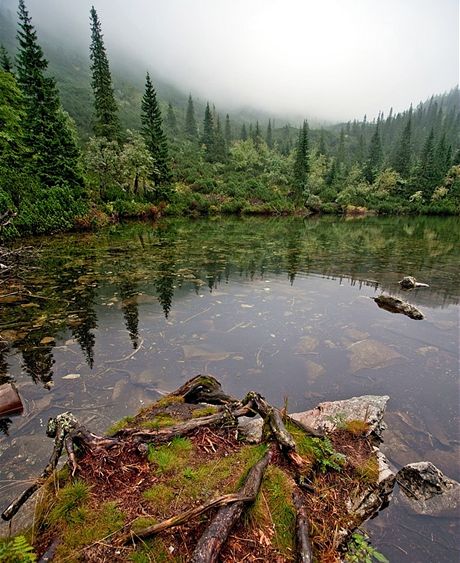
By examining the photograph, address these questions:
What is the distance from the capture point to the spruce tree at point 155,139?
38.2 meters

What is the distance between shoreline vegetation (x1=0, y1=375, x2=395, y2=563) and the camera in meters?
2.07

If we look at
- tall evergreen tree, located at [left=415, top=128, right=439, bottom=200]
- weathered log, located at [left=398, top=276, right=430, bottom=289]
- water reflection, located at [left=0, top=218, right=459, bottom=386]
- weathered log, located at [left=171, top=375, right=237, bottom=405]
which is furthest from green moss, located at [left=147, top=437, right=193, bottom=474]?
tall evergreen tree, located at [left=415, top=128, right=439, bottom=200]

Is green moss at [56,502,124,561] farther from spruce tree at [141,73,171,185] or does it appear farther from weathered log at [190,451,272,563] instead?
spruce tree at [141,73,171,185]

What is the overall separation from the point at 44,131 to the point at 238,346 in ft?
87.2

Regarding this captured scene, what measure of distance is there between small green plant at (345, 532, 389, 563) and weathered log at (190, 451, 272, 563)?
975 mm

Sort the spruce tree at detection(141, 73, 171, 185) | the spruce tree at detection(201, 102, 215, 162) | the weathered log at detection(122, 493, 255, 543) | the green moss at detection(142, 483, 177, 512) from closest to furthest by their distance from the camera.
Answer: the weathered log at detection(122, 493, 255, 543) < the green moss at detection(142, 483, 177, 512) < the spruce tree at detection(141, 73, 171, 185) < the spruce tree at detection(201, 102, 215, 162)

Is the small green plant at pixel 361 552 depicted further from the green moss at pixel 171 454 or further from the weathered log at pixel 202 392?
the weathered log at pixel 202 392

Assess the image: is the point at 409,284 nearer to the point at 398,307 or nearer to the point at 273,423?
the point at 398,307

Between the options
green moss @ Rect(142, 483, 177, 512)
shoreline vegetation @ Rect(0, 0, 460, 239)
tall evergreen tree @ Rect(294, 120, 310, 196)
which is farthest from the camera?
tall evergreen tree @ Rect(294, 120, 310, 196)

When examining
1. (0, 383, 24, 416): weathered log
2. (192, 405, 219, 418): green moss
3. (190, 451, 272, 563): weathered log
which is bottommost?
(0, 383, 24, 416): weathered log

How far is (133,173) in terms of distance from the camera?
3309 centimetres

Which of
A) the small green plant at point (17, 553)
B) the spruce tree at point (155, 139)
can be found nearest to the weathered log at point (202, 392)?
the small green plant at point (17, 553)

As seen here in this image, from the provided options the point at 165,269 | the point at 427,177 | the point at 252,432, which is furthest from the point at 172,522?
the point at 427,177

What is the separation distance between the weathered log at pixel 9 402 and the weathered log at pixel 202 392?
2.33 meters
